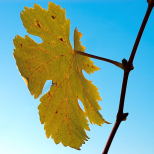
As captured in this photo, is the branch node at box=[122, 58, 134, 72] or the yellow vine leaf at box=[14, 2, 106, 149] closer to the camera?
the branch node at box=[122, 58, 134, 72]

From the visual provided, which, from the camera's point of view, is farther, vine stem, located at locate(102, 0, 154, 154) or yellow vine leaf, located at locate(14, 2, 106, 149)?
yellow vine leaf, located at locate(14, 2, 106, 149)

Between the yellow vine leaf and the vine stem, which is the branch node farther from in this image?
the yellow vine leaf

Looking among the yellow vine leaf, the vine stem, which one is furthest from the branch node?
the yellow vine leaf

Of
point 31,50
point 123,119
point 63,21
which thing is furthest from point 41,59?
point 123,119

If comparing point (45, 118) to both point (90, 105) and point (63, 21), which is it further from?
point (63, 21)

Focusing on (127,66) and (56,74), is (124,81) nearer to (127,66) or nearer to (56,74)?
(127,66)

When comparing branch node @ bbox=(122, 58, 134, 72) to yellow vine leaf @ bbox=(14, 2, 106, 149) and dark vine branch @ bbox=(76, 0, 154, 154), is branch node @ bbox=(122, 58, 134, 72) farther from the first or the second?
yellow vine leaf @ bbox=(14, 2, 106, 149)

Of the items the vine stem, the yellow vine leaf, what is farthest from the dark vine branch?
the yellow vine leaf

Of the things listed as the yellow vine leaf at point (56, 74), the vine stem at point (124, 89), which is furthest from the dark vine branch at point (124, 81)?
the yellow vine leaf at point (56, 74)

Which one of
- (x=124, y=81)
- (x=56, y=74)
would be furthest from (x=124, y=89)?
(x=56, y=74)
